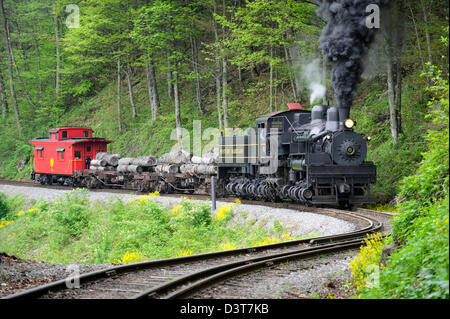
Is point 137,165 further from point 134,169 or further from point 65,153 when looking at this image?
point 65,153

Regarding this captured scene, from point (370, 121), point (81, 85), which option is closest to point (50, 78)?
point (81, 85)

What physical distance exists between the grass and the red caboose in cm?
602

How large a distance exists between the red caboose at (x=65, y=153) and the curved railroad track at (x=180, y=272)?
20.5 m

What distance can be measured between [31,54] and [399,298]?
51.3 metres

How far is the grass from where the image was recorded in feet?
49.8

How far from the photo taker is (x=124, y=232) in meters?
16.8

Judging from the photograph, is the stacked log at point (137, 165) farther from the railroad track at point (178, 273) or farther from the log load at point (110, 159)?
the railroad track at point (178, 273)

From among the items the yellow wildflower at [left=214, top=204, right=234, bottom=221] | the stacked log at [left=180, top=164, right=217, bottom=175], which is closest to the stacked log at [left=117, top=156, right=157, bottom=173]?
the stacked log at [left=180, top=164, right=217, bottom=175]

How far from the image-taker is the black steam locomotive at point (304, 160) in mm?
16188

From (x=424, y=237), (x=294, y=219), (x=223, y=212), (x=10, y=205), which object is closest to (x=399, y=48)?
(x=294, y=219)

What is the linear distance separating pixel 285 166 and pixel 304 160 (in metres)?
2.19

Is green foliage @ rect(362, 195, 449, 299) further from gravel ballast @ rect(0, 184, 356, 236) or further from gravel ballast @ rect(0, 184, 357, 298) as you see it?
gravel ballast @ rect(0, 184, 356, 236)

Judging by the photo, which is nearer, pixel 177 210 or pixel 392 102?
pixel 177 210

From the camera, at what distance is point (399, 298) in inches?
209
